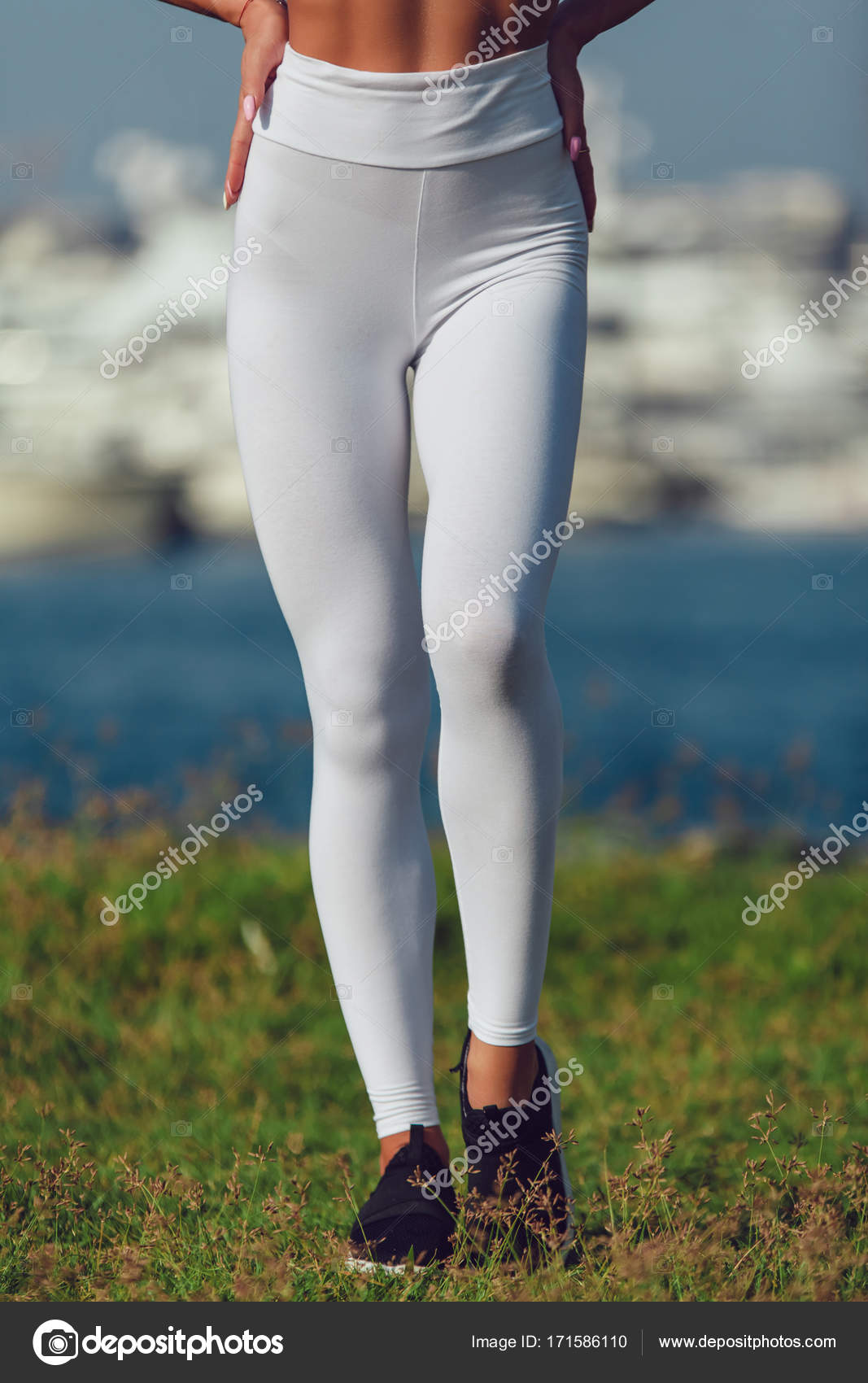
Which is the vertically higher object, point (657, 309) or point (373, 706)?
point (373, 706)

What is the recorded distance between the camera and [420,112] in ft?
5.15

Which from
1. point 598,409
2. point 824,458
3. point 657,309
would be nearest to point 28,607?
point 598,409

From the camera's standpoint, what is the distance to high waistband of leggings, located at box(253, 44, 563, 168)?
1564 millimetres

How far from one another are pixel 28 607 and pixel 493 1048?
36.9 meters

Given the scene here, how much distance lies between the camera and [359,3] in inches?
61.2

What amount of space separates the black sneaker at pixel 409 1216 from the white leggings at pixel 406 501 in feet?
0.16

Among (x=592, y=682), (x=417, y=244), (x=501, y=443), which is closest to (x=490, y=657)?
(x=501, y=443)

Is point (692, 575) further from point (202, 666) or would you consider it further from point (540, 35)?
point (540, 35)

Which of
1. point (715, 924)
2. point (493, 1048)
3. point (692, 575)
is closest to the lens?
Answer: point (493, 1048)

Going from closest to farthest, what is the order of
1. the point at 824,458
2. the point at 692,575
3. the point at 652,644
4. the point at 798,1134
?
the point at 798,1134 < the point at 652,644 < the point at 692,575 < the point at 824,458

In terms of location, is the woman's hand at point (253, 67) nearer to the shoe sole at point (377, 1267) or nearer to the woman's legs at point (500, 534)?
the woman's legs at point (500, 534)

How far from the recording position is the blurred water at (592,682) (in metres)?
4.02

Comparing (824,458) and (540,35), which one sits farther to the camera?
(824,458)
